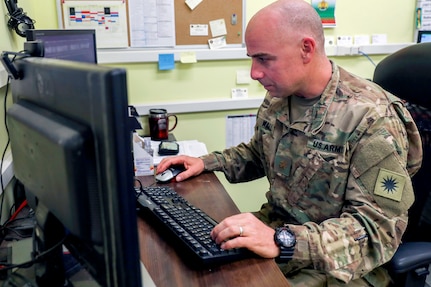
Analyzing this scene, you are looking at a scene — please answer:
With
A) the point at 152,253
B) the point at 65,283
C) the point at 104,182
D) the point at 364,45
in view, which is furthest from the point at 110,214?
the point at 364,45

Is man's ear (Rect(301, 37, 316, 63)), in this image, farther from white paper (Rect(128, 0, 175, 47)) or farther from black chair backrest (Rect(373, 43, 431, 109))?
white paper (Rect(128, 0, 175, 47))

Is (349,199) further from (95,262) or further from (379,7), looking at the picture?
(379,7)

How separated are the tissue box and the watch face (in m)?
0.67

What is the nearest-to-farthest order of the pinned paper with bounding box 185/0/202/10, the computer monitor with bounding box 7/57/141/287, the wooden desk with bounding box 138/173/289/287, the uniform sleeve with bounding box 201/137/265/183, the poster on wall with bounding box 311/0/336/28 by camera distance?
the computer monitor with bounding box 7/57/141/287 → the wooden desk with bounding box 138/173/289/287 → the uniform sleeve with bounding box 201/137/265/183 → the pinned paper with bounding box 185/0/202/10 → the poster on wall with bounding box 311/0/336/28

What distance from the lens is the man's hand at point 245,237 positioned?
92cm

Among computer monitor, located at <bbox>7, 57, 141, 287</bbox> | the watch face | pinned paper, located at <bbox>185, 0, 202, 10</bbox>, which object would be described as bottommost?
the watch face

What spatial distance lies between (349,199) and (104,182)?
0.80 m

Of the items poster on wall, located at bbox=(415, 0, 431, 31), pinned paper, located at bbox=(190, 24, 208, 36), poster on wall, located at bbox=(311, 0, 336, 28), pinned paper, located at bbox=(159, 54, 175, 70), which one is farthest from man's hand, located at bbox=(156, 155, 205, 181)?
poster on wall, located at bbox=(415, 0, 431, 31)

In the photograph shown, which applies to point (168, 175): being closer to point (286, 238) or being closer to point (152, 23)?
point (286, 238)

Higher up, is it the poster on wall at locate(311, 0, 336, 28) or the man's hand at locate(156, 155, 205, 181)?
the poster on wall at locate(311, 0, 336, 28)

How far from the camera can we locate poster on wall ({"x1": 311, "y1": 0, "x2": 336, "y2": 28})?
2.28m

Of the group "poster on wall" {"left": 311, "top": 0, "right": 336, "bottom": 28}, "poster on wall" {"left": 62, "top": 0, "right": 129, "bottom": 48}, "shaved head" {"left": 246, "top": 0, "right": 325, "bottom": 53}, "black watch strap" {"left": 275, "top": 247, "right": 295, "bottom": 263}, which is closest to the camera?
"black watch strap" {"left": 275, "top": 247, "right": 295, "bottom": 263}

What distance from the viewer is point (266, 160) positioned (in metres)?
1.44

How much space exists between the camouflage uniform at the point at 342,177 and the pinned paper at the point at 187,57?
81cm
